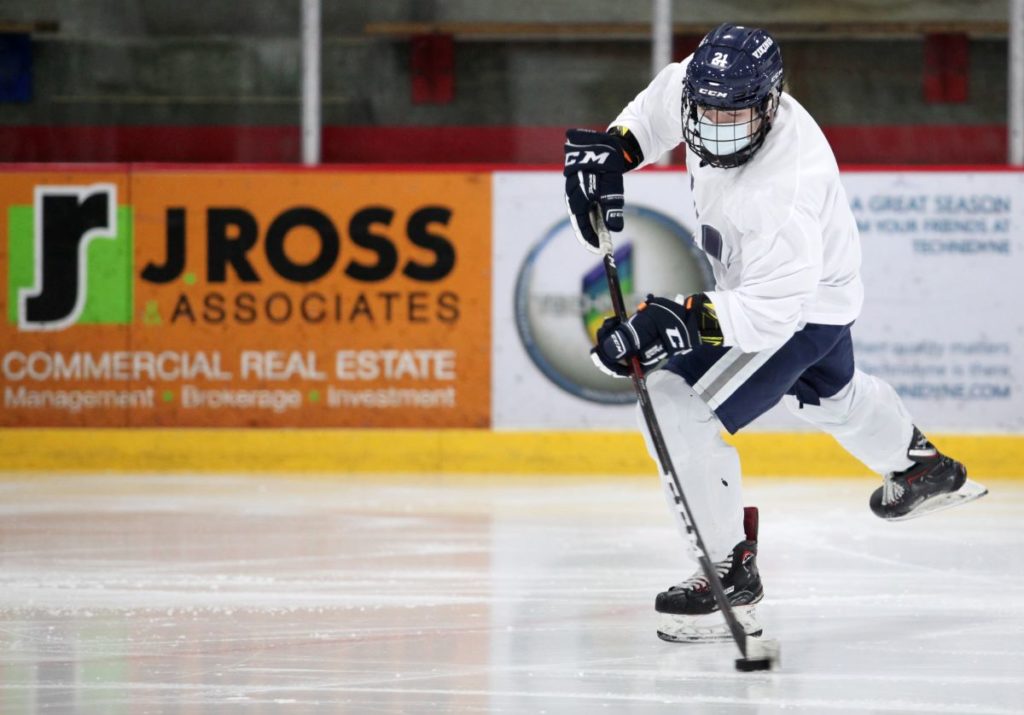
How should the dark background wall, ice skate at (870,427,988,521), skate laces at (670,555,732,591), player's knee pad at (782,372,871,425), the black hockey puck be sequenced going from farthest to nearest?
the dark background wall → ice skate at (870,427,988,521) → player's knee pad at (782,372,871,425) → skate laces at (670,555,732,591) → the black hockey puck

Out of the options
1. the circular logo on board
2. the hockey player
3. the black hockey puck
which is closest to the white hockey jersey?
the hockey player

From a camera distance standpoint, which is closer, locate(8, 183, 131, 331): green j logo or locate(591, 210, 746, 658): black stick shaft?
locate(591, 210, 746, 658): black stick shaft

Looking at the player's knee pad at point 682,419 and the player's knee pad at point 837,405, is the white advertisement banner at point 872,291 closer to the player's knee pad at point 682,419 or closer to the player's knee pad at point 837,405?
the player's knee pad at point 837,405

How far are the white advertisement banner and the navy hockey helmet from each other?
3892 millimetres

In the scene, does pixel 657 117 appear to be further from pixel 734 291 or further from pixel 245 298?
pixel 245 298

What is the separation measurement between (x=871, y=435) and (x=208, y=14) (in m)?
5.31

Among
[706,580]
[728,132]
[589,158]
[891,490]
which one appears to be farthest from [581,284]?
[728,132]

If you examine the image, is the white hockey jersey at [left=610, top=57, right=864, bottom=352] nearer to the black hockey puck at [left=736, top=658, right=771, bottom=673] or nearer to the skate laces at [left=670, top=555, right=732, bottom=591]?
the skate laces at [left=670, top=555, right=732, bottom=591]

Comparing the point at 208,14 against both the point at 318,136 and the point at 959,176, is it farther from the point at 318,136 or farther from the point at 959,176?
the point at 959,176

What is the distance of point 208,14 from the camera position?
26.9 feet

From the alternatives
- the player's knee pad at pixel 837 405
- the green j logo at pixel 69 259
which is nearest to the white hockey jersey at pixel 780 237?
the player's knee pad at pixel 837 405

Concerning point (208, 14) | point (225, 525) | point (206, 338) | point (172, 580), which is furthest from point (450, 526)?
point (208, 14)

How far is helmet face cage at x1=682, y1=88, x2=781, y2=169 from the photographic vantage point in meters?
3.24

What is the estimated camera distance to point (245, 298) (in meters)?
7.34
